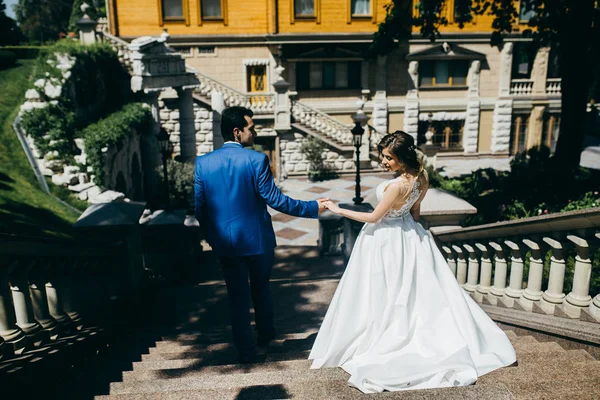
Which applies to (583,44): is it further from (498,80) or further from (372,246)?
(498,80)

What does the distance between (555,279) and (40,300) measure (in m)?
4.40

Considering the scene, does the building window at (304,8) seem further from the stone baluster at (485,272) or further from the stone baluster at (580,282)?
the stone baluster at (580,282)

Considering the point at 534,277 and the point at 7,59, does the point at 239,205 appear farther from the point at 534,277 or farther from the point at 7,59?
the point at 7,59

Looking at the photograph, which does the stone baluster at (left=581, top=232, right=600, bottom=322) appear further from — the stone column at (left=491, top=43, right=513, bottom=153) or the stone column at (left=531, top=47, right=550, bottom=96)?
the stone column at (left=531, top=47, right=550, bottom=96)

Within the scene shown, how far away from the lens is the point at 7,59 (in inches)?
637

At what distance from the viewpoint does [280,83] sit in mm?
20406

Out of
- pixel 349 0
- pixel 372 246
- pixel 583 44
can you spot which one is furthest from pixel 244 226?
pixel 349 0

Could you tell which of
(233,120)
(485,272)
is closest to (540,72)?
(485,272)

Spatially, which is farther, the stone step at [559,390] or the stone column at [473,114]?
the stone column at [473,114]

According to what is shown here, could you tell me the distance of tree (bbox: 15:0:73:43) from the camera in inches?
1850

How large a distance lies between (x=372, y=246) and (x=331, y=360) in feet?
3.26

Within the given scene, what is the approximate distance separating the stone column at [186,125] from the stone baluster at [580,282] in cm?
1702

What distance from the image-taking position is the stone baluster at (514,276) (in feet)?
15.9

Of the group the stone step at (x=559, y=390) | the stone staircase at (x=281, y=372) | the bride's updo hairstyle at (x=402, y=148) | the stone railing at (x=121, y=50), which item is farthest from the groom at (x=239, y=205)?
the stone railing at (x=121, y=50)
